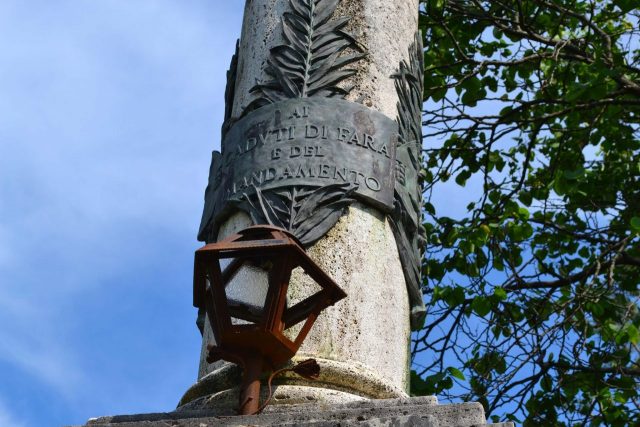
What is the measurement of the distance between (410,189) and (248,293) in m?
1.15

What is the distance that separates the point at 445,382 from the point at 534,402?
3.08 ft

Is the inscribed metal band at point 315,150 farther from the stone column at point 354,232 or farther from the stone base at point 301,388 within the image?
the stone base at point 301,388

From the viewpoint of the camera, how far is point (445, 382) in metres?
7.82

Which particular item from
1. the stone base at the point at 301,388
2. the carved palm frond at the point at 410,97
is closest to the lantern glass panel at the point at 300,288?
the stone base at the point at 301,388

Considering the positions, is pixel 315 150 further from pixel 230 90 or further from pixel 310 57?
pixel 230 90

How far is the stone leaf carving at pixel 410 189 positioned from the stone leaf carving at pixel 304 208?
0.29 meters

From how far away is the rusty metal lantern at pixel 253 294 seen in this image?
3299 millimetres

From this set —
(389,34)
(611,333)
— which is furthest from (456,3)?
(389,34)

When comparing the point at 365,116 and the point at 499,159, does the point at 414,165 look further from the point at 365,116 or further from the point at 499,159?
the point at 499,159

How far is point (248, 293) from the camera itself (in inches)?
132

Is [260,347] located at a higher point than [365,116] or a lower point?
lower

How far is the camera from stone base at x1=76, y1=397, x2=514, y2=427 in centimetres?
294

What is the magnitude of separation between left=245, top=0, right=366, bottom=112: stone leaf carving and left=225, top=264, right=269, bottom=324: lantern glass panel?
1.10 metres

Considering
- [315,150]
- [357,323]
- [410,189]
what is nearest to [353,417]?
[357,323]
